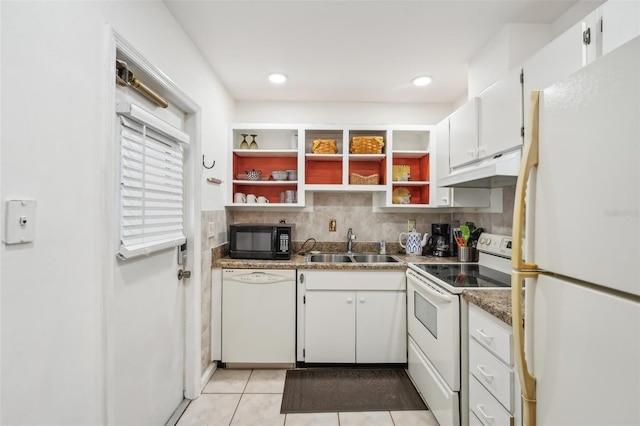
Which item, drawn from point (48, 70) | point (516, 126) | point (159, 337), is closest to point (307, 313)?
point (159, 337)

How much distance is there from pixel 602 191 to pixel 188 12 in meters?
2.10

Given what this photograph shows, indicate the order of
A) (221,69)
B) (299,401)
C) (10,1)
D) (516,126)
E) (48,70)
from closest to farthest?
(10,1) → (48,70) → (516,126) → (299,401) → (221,69)

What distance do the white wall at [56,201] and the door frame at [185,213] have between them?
0.5 inches

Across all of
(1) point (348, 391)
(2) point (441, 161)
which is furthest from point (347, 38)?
(1) point (348, 391)

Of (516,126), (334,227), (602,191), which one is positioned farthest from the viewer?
(334,227)

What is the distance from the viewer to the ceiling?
169 centimetres

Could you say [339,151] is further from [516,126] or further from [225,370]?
[225,370]

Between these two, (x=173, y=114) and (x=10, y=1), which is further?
(x=173, y=114)

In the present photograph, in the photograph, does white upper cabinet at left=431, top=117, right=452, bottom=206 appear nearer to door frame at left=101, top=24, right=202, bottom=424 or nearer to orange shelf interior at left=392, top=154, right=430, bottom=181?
orange shelf interior at left=392, top=154, right=430, bottom=181

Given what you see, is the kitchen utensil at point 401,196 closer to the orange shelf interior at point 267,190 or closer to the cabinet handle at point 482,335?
the orange shelf interior at point 267,190

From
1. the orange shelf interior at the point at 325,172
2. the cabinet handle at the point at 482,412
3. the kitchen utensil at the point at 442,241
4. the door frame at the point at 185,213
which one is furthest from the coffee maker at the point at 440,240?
the door frame at the point at 185,213

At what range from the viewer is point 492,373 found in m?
1.33

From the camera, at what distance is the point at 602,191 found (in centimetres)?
64

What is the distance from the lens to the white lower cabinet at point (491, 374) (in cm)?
120
